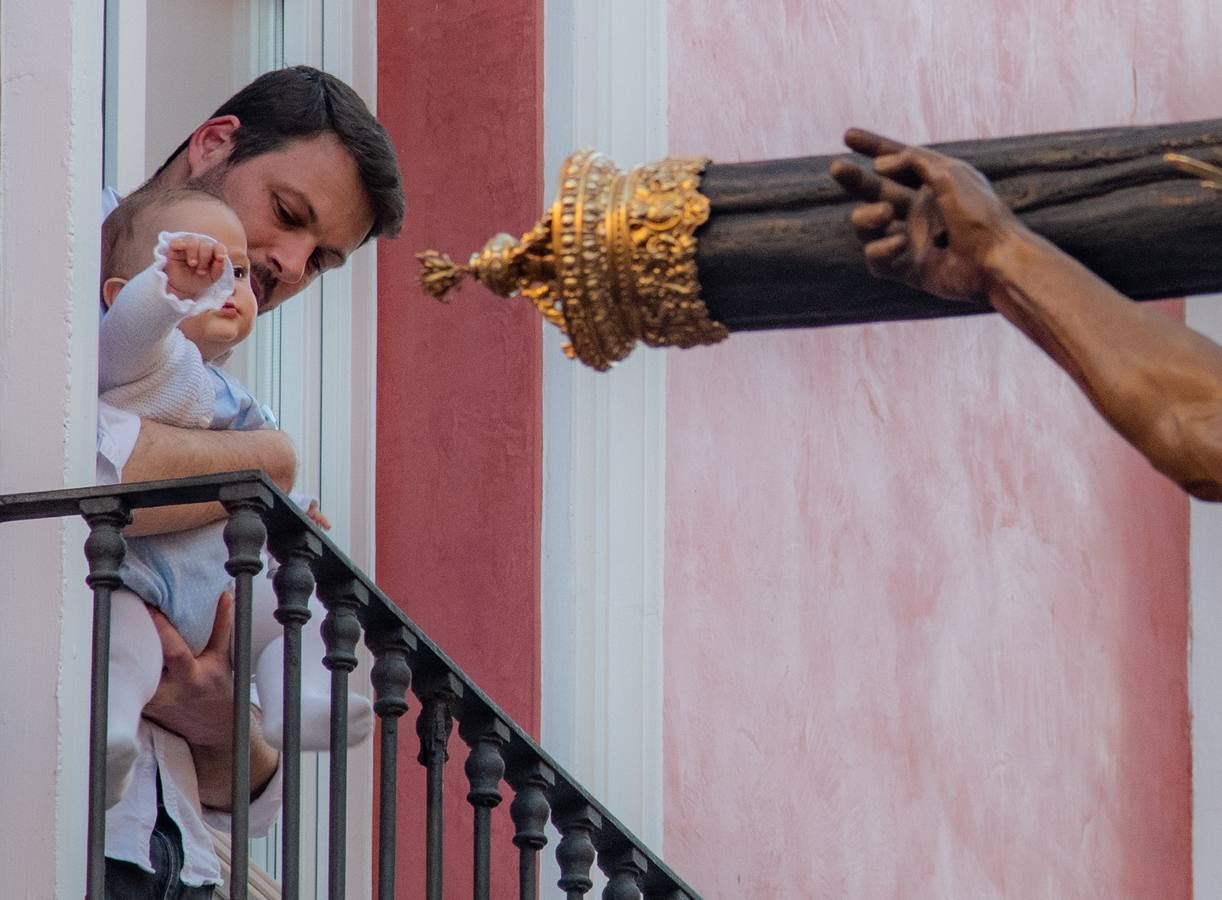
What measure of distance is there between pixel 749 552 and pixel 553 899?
3.24 ft

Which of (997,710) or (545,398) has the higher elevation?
(545,398)

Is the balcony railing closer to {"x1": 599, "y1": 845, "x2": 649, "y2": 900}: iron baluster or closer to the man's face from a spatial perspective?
{"x1": 599, "y1": 845, "x2": 649, "y2": 900}: iron baluster

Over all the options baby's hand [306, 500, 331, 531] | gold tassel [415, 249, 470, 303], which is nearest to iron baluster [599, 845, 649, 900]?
baby's hand [306, 500, 331, 531]

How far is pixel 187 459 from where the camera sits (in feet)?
15.6

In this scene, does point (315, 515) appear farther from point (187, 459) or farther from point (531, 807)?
point (531, 807)

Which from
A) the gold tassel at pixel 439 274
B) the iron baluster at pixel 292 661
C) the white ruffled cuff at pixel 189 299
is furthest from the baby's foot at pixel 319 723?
the gold tassel at pixel 439 274

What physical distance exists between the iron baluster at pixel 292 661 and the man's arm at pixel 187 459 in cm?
15

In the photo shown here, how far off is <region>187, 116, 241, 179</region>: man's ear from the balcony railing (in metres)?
0.80

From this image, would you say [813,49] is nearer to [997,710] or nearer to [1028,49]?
[1028,49]

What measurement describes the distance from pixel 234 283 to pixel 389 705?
78 centimetres

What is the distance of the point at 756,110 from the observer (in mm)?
7188

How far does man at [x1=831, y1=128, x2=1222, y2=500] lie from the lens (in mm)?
3078

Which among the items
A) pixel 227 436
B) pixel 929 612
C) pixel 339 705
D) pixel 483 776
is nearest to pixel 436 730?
pixel 483 776

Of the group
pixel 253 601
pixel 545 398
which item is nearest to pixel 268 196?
pixel 253 601
